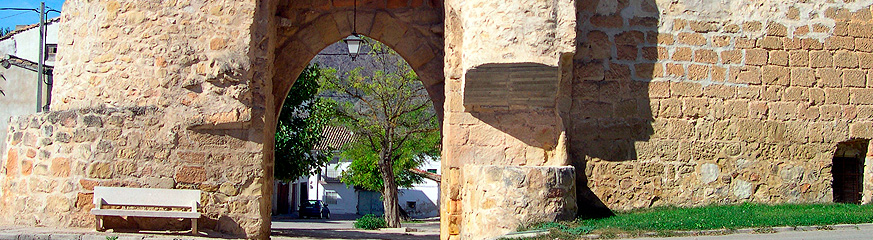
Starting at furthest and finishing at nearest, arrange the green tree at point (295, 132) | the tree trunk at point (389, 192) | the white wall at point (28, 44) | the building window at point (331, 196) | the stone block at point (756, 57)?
the building window at point (331, 196) → the white wall at point (28, 44) → the tree trunk at point (389, 192) → the green tree at point (295, 132) → the stone block at point (756, 57)

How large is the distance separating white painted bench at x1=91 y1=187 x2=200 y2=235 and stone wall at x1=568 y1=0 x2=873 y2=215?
3400mm

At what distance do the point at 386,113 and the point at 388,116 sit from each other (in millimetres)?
95

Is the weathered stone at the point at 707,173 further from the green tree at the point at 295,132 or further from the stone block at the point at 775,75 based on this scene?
the green tree at the point at 295,132

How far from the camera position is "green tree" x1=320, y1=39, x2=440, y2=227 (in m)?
18.0

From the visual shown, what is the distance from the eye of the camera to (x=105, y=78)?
734 centimetres

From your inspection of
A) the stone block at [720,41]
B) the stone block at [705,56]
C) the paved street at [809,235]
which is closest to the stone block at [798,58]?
the stone block at [720,41]

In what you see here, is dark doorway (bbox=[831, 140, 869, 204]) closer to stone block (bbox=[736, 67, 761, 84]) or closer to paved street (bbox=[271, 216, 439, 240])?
stone block (bbox=[736, 67, 761, 84])

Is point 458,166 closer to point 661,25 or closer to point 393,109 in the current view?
point 661,25

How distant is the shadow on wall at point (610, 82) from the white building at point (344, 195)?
24571 mm

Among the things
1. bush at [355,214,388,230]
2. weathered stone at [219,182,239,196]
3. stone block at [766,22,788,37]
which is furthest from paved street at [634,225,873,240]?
bush at [355,214,388,230]

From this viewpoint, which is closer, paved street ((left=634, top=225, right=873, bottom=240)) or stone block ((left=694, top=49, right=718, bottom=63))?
→ paved street ((left=634, top=225, right=873, bottom=240))

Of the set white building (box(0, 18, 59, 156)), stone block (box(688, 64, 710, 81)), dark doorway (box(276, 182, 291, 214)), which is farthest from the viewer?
dark doorway (box(276, 182, 291, 214))

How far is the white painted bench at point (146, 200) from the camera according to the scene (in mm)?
6832

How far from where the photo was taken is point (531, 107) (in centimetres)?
730
